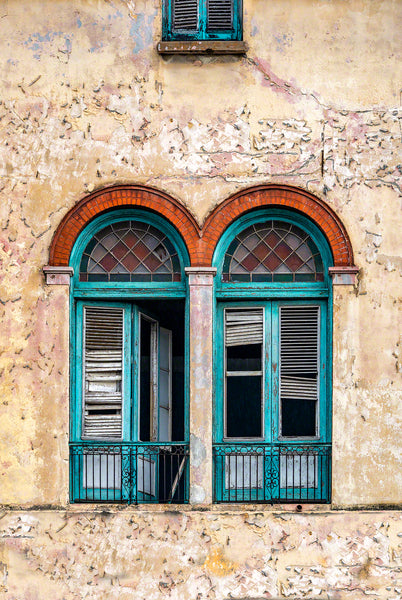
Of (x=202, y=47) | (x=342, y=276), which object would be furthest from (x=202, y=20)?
(x=342, y=276)

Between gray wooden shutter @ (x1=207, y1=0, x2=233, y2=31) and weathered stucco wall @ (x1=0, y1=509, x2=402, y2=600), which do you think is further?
gray wooden shutter @ (x1=207, y1=0, x2=233, y2=31)

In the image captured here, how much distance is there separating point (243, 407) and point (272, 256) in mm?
1795

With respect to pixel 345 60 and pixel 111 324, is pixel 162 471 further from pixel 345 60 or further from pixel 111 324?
pixel 345 60

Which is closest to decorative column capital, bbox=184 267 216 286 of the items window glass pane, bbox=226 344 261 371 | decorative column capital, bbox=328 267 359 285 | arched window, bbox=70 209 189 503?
arched window, bbox=70 209 189 503

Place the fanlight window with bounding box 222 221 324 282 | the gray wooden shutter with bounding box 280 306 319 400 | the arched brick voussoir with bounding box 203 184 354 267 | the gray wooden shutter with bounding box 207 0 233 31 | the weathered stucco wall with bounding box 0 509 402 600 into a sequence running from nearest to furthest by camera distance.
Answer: the weathered stucco wall with bounding box 0 509 402 600
the arched brick voussoir with bounding box 203 184 354 267
the gray wooden shutter with bounding box 280 306 319 400
the fanlight window with bounding box 222 221 324 282
the gray wooden shutter with bounding box 207 0 233 31

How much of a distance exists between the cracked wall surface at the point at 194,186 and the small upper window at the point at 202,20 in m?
0.19

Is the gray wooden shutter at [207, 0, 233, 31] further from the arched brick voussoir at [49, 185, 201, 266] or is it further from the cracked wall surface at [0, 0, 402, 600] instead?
the arched brick voussoir at [49, 185, 201, 266]

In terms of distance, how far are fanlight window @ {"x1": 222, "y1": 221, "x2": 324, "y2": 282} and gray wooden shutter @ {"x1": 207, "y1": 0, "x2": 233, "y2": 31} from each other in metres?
2.37

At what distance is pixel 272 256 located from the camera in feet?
38.0

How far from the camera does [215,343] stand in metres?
11.4

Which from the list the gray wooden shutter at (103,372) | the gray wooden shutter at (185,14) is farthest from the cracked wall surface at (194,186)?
the gray wooden shutter at (103,372)

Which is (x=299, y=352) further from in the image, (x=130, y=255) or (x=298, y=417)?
(x=130, y=255)

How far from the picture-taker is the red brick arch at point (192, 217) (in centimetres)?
1130

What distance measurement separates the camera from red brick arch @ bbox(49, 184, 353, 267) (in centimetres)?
1130
